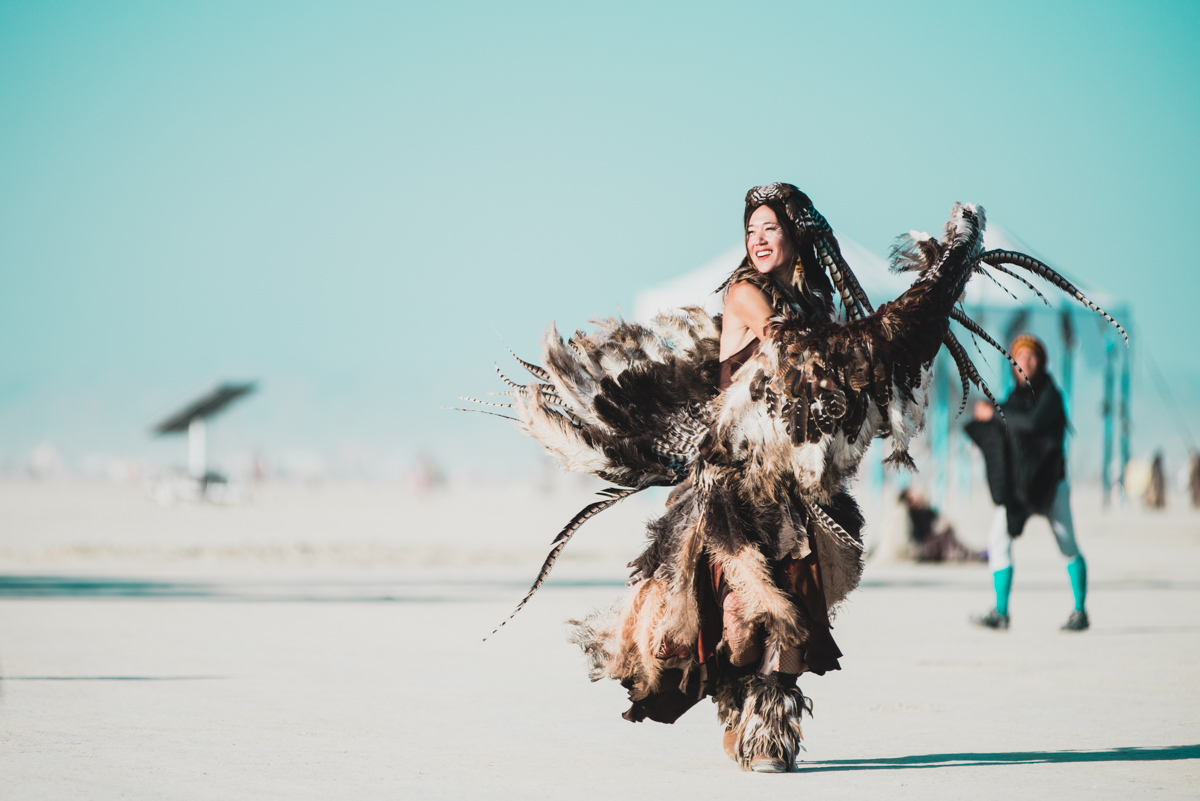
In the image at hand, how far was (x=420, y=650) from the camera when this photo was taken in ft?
29.0

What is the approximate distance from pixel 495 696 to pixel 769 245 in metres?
2.74

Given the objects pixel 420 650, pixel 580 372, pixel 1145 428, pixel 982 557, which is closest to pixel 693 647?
pixel 580 372

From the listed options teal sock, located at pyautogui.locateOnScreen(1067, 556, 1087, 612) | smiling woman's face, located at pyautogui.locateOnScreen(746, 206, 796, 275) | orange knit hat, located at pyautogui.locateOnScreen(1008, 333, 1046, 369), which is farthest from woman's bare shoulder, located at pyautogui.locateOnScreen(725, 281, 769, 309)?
teal sock, located at pyautogui.locateOnScreen(1067, 556, 1087, 612)

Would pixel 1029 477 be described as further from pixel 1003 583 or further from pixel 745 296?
pixel 745 296

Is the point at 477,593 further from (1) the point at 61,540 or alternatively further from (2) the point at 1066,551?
(1) the point at 61,540

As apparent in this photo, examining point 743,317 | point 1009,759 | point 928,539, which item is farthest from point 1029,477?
point 928,539

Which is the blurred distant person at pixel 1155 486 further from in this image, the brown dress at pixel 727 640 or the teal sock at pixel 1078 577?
the brown dress at pixel 727 640

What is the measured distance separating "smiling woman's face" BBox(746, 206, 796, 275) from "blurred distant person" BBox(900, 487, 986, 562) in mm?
12191

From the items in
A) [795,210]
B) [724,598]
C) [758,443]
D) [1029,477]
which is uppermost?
[795,210]

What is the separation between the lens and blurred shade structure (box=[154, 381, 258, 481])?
4172 cm

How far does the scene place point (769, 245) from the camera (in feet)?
17.7

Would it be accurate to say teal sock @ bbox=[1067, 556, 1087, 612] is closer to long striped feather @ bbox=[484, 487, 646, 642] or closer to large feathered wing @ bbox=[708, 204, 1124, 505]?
large feathered wing @ bbox=[708, 204, 1124, 505]

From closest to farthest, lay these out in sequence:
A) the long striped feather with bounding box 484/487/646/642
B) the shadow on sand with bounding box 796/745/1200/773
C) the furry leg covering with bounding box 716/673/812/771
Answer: the furry leg covering with bounding box 716/673/812/771
the shadow on sand with bounding box 796/745/1200/773
the long striped feather with bounding box 484/487/646/642

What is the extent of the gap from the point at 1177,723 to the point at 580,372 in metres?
2.98
